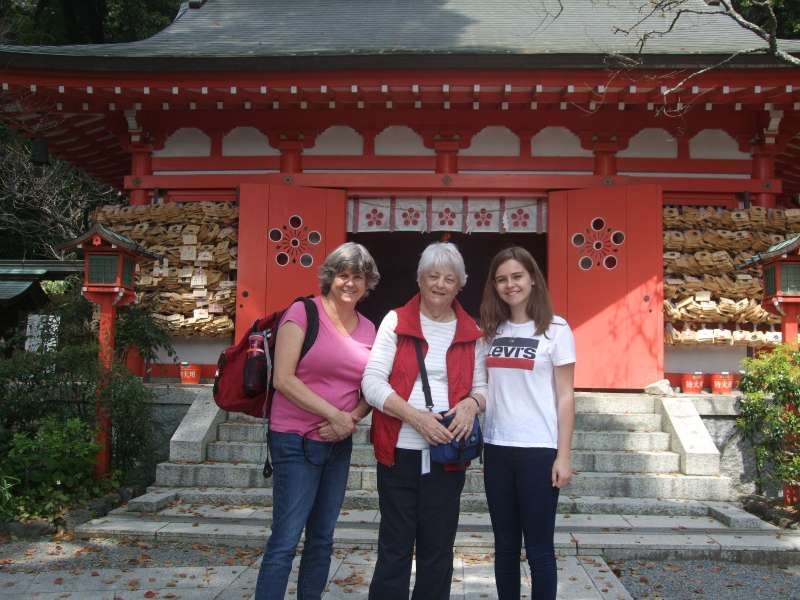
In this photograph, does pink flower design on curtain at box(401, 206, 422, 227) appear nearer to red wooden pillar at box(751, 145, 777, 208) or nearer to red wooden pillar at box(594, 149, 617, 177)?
red wooden pillar at box(594, 149, 617, 177)

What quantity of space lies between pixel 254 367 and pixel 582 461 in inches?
140

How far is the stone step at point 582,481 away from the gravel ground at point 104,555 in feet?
2.94

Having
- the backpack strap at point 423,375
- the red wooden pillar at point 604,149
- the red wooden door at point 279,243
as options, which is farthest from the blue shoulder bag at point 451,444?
the red wooden pillar at point 604,149

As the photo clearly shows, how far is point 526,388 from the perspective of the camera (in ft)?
8.69

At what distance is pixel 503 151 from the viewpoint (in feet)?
23.8

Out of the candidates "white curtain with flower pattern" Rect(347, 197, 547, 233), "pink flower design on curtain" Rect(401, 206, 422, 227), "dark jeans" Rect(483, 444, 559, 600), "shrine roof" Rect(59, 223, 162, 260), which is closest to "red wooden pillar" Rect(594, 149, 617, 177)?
"white curtain with flower pattern" Rect(347, 197, 547, 233)

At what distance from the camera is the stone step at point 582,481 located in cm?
507

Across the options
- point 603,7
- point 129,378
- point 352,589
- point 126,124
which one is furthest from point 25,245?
point 352,589

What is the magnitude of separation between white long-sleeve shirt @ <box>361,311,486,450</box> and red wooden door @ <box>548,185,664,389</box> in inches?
174

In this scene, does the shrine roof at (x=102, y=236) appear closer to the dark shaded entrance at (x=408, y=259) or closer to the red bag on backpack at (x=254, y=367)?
the red bag on backpack at (x=254, y=367)

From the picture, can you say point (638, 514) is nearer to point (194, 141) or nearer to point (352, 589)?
point (352, 589)

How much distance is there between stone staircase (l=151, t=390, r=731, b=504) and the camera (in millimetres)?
5074

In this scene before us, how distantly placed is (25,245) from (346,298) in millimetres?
16293

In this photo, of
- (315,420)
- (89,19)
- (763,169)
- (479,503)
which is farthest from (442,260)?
(89,19)
